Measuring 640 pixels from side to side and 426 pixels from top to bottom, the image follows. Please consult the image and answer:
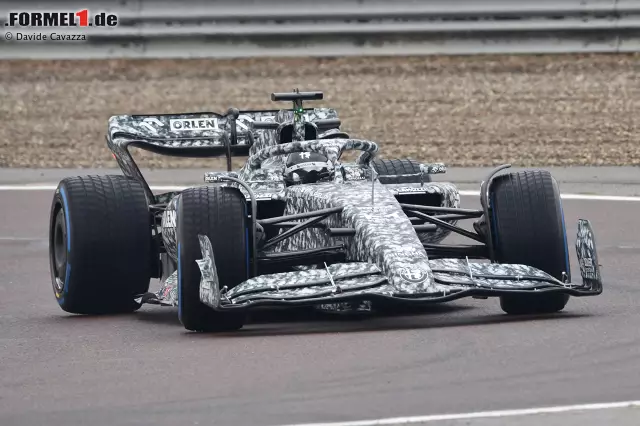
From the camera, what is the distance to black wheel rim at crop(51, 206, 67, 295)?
11.1 m

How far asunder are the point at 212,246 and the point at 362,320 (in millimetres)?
1132

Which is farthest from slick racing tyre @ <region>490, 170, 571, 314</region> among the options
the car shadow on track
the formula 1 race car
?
the car shadow on track

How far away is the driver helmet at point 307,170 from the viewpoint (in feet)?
35.0

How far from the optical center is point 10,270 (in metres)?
13.5

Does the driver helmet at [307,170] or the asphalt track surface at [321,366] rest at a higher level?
the driver helmet at [307,170]

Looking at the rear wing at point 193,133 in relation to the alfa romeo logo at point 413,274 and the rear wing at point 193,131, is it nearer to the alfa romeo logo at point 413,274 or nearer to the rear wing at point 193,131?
the rear wing at point 193,131

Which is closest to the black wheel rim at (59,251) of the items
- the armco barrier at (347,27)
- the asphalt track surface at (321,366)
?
the asphalt track surface at (321,366)

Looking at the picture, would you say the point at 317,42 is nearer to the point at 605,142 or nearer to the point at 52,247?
the point at 605,142

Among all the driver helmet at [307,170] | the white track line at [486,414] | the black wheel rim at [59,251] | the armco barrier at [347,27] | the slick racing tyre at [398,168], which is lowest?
the white track line at [486,414]

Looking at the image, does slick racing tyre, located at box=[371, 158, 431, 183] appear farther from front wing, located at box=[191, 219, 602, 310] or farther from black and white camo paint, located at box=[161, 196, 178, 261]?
front wing, located at box=[191, 219, 602, 310]

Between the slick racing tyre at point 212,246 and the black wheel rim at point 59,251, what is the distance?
71.7 inches

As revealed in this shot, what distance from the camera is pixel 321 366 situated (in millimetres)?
8078

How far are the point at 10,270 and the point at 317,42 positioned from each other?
6.62 meters

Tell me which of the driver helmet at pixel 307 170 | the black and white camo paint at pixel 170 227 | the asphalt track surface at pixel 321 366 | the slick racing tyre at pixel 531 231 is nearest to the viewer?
the asphalt track surface at pixel 321 366
